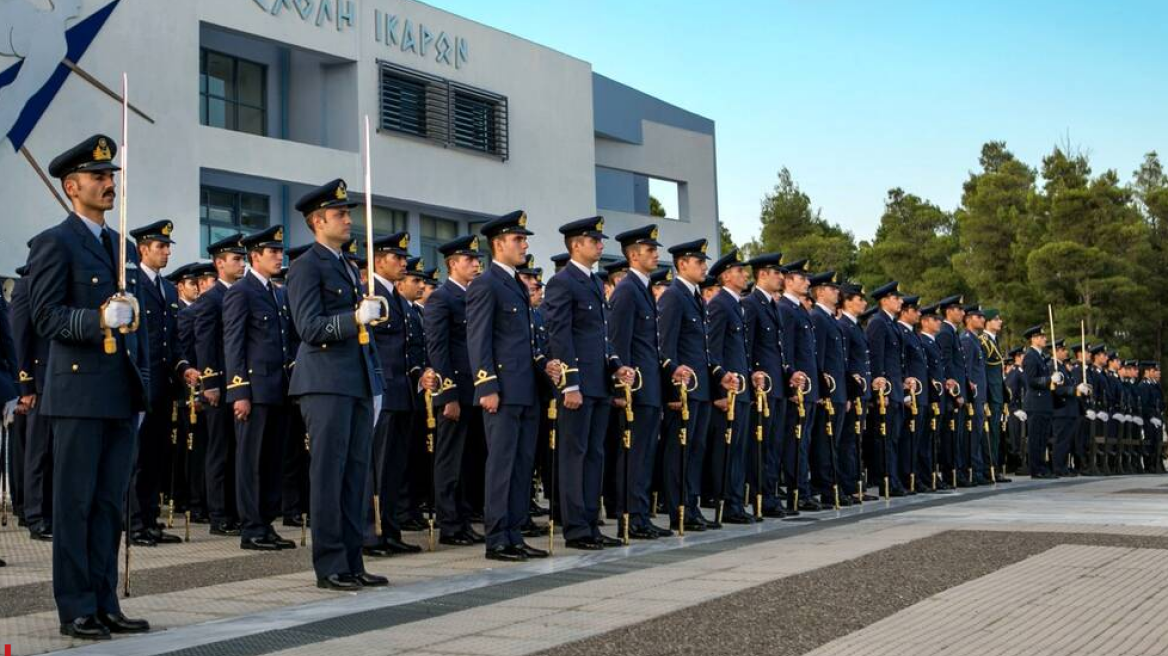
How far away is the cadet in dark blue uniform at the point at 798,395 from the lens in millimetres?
12773

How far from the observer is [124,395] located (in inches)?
251

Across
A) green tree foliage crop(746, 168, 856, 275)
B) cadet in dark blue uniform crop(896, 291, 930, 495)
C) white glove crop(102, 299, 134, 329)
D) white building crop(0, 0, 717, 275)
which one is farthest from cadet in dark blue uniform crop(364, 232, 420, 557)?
green tree foliage crop(746, 168, 856, 275)

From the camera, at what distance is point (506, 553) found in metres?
8.91

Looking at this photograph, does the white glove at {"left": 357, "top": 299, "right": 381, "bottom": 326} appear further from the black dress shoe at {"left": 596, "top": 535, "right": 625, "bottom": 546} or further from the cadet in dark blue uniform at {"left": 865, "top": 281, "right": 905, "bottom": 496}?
the cadet in dark blue uniform at {"left": 865, "top": 281, "right": 905, "bottom": 496}

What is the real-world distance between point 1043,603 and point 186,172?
736 inches

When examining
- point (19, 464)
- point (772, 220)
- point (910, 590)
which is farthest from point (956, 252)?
point (910, 590)

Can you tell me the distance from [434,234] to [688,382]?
62.6ft

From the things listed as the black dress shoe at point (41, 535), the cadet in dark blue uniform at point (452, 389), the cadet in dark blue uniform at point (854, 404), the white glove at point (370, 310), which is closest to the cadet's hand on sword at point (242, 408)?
the cadet in dark blue uniform at point (452, 389)

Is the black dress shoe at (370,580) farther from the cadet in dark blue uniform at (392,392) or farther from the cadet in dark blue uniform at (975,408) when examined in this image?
the cadet in dark blue uniform at (975,408)

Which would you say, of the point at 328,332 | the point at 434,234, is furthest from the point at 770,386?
the point at 434,234

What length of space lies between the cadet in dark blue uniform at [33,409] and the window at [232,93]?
13.5 meters

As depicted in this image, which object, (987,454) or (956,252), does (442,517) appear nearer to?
(987,454)

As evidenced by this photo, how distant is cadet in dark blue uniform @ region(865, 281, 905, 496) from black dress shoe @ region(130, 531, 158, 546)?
7870 mm

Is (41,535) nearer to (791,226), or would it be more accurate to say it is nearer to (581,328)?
(581,328)
